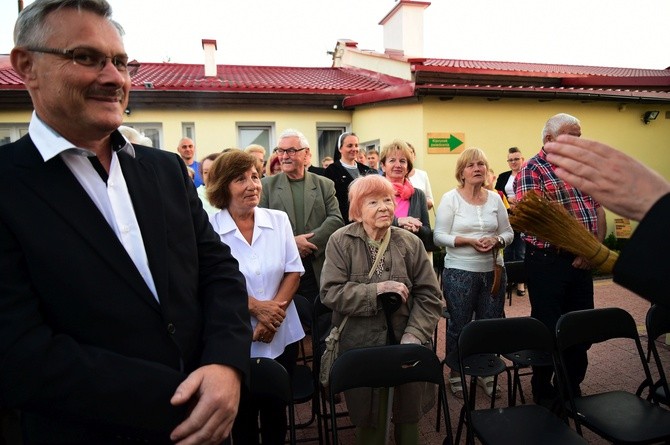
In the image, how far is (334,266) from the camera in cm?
305

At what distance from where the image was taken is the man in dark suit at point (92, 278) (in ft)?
4.04

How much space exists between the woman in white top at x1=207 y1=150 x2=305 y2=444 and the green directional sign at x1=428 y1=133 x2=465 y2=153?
594 centimetres

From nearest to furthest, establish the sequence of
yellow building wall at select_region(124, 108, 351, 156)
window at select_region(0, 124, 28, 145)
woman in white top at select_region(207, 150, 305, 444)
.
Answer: woman in white top at select_region(207, 150, 305, 444), window at select_region(0, 124, 28, 145), yellow building wall at select_region(124, 108, 351, 156)

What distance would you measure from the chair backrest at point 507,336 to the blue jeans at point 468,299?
93 cm

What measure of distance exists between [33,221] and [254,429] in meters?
1.94

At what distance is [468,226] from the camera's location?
160 inches

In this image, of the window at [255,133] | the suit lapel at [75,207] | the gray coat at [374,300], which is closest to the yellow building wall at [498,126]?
the window at [255,133]

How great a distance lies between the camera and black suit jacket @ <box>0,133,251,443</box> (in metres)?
1.21

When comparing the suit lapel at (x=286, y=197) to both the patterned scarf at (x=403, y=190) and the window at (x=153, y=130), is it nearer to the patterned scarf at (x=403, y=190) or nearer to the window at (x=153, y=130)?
the patterned scarf at (x=403, y=190)

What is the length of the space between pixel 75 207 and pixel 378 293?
6.45ft

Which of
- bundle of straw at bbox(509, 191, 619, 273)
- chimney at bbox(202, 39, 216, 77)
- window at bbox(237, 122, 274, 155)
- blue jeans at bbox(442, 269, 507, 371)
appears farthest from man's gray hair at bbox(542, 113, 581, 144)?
chimney at bbox(202, 39, 216, 77)

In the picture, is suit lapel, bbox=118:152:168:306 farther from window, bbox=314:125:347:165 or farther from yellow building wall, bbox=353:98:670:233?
window, bbox=314:125:347:165

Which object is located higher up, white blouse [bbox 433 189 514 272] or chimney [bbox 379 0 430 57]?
chimney [bbox 379 0 430 57]

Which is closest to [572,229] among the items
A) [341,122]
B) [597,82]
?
[341,122]
